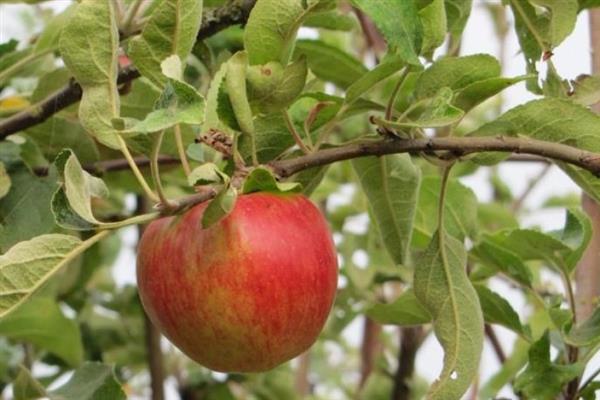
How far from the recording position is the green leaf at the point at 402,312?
1007mm

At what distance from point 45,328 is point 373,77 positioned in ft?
1.91

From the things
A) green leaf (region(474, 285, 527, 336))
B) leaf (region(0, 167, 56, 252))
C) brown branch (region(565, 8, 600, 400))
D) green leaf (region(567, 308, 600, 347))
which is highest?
leaf (region(0, 167, 56, 252))

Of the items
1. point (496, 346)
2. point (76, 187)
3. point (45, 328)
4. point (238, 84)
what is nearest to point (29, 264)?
point (76, 187)

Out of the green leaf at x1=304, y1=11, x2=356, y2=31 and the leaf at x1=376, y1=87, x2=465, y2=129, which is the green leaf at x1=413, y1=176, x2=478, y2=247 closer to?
the green leaf at x1=304, y1=11, x2=356, y2=31

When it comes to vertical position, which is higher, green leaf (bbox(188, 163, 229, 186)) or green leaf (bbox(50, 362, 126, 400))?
green leaf (bbox(188, 163, 229, 186))

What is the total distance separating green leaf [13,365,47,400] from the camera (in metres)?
0.94

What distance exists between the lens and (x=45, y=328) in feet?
4.01

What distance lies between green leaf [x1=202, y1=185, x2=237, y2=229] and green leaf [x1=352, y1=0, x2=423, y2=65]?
135mm

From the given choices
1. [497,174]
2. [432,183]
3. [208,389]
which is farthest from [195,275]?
[497,174]

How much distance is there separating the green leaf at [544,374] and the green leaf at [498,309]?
9cm

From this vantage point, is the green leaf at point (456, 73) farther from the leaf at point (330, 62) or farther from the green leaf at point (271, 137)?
the leaf at point (330, 62)

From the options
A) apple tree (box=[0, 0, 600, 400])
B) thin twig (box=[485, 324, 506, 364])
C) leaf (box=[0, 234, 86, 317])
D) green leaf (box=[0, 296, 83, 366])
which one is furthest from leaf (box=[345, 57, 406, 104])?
thin twig (box=[485, 324, 506, 364])

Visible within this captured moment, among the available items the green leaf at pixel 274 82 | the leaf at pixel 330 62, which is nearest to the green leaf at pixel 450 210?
the leaf at pixel 330 62

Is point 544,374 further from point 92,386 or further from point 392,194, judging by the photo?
point 92,386
